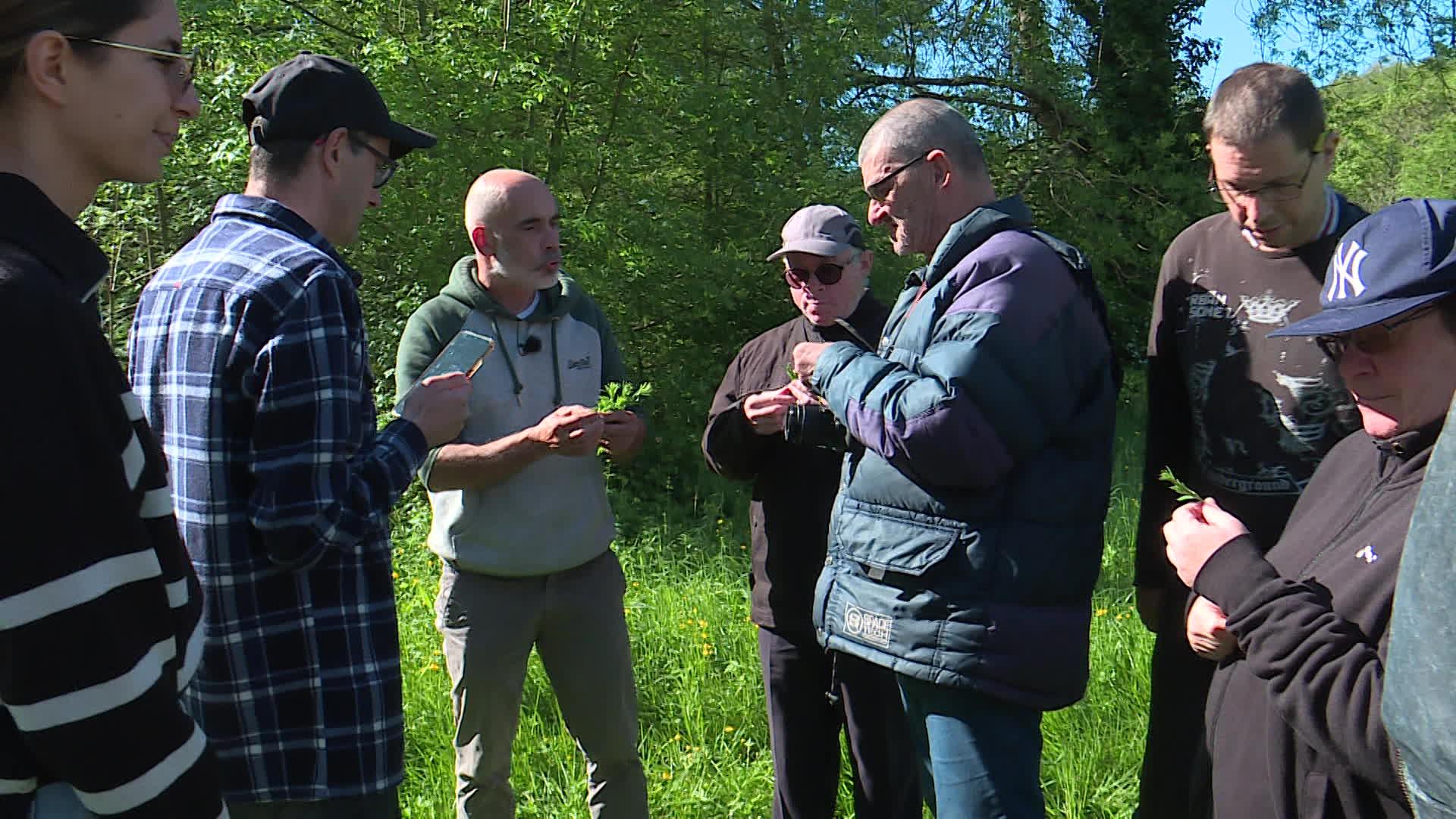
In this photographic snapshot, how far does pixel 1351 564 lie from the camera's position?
5.74ft

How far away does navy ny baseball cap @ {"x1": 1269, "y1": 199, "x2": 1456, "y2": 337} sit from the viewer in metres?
1.67

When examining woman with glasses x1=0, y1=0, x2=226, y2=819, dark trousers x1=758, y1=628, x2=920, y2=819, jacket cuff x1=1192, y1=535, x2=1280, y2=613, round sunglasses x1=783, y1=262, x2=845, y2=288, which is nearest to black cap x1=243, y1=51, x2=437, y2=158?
woman with glasses x1=0, y1=0, x2=226, y2=819

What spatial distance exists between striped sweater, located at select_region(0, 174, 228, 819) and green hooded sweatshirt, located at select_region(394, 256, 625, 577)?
1.95m

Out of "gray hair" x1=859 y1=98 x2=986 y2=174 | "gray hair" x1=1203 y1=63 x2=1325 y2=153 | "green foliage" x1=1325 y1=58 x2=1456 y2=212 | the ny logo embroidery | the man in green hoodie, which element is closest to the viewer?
the ny logo embroidery

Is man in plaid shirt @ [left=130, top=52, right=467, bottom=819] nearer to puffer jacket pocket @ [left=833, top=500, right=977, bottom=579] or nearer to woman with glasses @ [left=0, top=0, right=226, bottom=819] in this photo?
woman with glasses @ [left=0, top=0, right=226, bottom=819]

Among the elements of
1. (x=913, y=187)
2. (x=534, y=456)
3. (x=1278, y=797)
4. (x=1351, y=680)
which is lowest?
(x=1278, y=797)

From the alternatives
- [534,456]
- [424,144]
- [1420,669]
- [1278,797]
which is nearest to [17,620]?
[1420,669]

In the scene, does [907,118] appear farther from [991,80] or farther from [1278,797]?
[991,80]

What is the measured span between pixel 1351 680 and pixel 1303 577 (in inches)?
12.1

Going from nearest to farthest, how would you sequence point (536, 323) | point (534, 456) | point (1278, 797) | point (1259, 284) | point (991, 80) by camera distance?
point (1278, 797) → point (1259, 284) → point (534, 456) → point (536, 323) → point (991, 80)

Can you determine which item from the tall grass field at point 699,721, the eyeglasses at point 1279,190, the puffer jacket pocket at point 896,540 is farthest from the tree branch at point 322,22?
the eyeglasses at point 1279,190

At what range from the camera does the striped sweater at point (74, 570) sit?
1217 mm

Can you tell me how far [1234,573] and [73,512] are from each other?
69.3 inches

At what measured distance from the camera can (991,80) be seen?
12.4 m
